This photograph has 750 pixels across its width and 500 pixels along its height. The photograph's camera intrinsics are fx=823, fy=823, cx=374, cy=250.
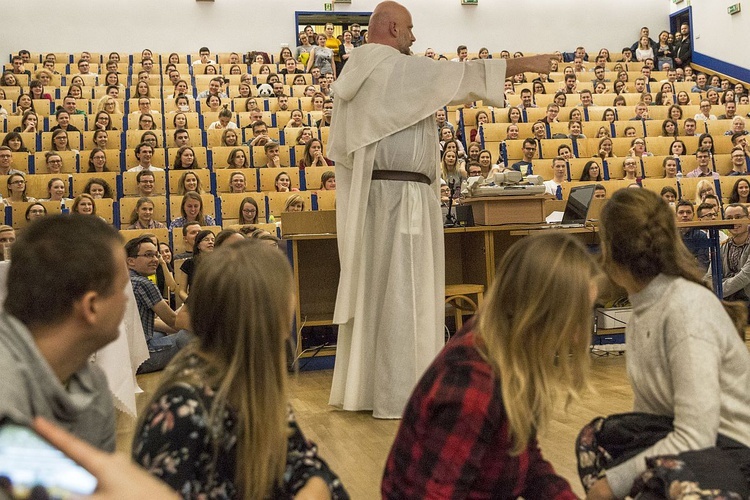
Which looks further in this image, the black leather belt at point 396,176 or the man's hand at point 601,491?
the black leather belt at point 396,176

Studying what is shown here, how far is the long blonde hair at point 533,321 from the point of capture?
1207 mm

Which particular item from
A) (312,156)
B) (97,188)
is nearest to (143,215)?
(97,188)

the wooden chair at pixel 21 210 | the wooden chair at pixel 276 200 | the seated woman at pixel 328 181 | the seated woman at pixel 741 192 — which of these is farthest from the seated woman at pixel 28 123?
the seated woman at pixel 741 192

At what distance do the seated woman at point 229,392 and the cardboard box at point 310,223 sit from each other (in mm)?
2907

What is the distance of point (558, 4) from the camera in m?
13.6

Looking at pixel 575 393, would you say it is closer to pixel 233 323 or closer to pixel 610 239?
pixel 610 239

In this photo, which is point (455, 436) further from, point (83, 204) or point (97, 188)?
point (97, 188)

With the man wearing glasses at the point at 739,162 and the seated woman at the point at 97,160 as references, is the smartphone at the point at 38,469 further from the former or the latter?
the man wearing glasses at the point at 739,162

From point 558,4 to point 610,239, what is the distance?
1298cm

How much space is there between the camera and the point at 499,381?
3.96ft

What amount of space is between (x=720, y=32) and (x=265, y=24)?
698cm

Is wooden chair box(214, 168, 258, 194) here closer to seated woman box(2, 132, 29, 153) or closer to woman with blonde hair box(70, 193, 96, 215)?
woman with blonde hair box(70, 193, 96, 215)

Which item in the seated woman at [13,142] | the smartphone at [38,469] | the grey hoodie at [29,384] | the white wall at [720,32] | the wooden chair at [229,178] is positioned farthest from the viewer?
the white wall at [720,32]

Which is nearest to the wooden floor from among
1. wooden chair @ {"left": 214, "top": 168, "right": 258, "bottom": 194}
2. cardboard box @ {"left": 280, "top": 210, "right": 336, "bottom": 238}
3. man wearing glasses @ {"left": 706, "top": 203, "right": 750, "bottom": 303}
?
cardboard box @ {"left": 280, "top": 210, "right": 336, "bottom": 238}
